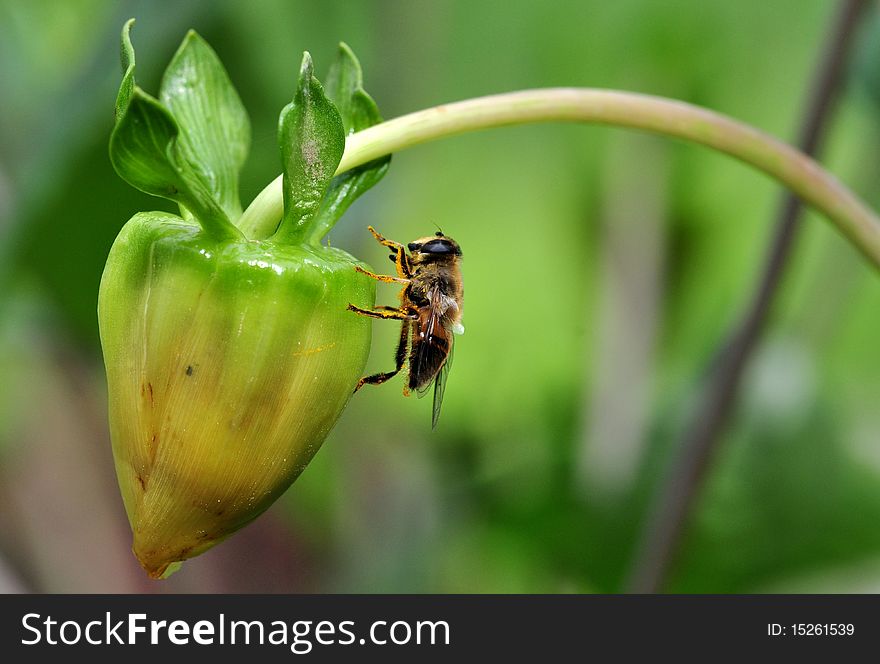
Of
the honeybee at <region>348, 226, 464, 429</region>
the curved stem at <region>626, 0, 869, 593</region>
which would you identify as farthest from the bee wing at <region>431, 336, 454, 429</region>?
the curved stem at <region>626, 0, 869, 593</region>

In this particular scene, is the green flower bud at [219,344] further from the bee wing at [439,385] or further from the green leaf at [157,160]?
the bee wing at [439,385]

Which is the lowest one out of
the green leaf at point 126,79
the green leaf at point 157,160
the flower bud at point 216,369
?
the flower bud at point 216,369

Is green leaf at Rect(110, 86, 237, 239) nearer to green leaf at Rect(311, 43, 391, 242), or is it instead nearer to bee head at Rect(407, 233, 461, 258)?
green leaf at Rect(311, 43, 391, 242)

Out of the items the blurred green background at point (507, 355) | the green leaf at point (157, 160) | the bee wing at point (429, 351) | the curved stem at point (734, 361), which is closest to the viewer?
the green leaf at point (157, 160)

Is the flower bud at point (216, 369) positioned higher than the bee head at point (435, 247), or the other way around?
the bee head at point (435, 247)

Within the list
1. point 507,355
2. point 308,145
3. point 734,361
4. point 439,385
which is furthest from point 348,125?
point 507,355

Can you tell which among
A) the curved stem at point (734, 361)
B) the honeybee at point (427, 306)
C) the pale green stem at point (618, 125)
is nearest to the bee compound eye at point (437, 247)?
the honeybee at point (427, 306)

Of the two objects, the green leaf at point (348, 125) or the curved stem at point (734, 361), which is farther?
the curved stem at point (734, 361)
